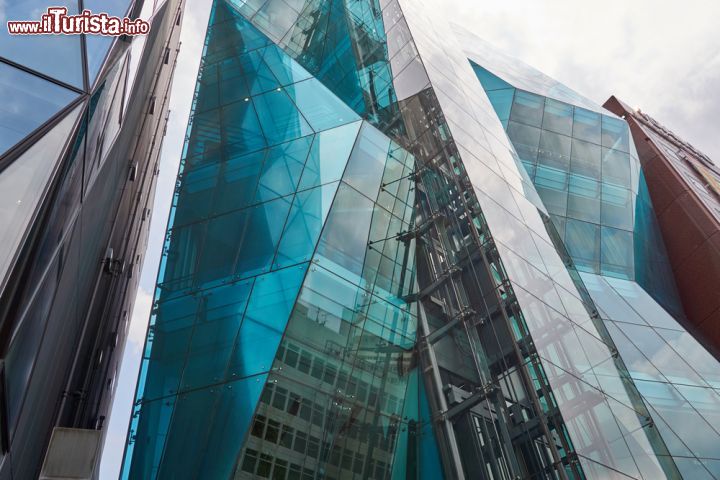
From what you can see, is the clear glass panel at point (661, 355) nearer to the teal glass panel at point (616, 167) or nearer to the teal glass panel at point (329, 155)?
the teal glass panel at point (616, 167)

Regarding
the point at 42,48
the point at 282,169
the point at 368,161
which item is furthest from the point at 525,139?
the point at 42,48

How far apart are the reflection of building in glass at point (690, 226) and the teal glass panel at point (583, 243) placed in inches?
151

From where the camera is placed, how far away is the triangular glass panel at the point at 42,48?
4910mm

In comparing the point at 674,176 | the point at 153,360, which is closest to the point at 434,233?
the point at 153,360

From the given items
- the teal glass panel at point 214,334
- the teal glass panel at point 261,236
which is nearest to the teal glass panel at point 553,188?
the teal glass panel at point 261,236

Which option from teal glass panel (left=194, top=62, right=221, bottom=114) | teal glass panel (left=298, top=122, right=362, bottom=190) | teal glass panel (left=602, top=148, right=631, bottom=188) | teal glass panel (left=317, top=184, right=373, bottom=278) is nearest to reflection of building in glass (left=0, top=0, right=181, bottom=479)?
teal glass panel (left=317, top=184, right=373, bottom=278)

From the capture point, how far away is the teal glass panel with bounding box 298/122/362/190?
41.2 ft

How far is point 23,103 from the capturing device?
4.64 m

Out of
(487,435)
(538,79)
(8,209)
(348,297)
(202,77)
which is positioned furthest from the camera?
(538,79)

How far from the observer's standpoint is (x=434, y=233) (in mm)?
13234

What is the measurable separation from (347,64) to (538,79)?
15.5 m

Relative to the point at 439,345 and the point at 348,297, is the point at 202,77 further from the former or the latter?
the point at 439,345

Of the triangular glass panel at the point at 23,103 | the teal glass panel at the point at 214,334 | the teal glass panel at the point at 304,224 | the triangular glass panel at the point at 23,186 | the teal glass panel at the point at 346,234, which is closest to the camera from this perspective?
the triangular glass panel at the point at 23,186

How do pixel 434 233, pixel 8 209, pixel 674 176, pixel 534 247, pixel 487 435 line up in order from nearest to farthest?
pixel 8 209 → pixel 487 435 → pixel 434 233 → pixel 534 247 → pixel 674 176
